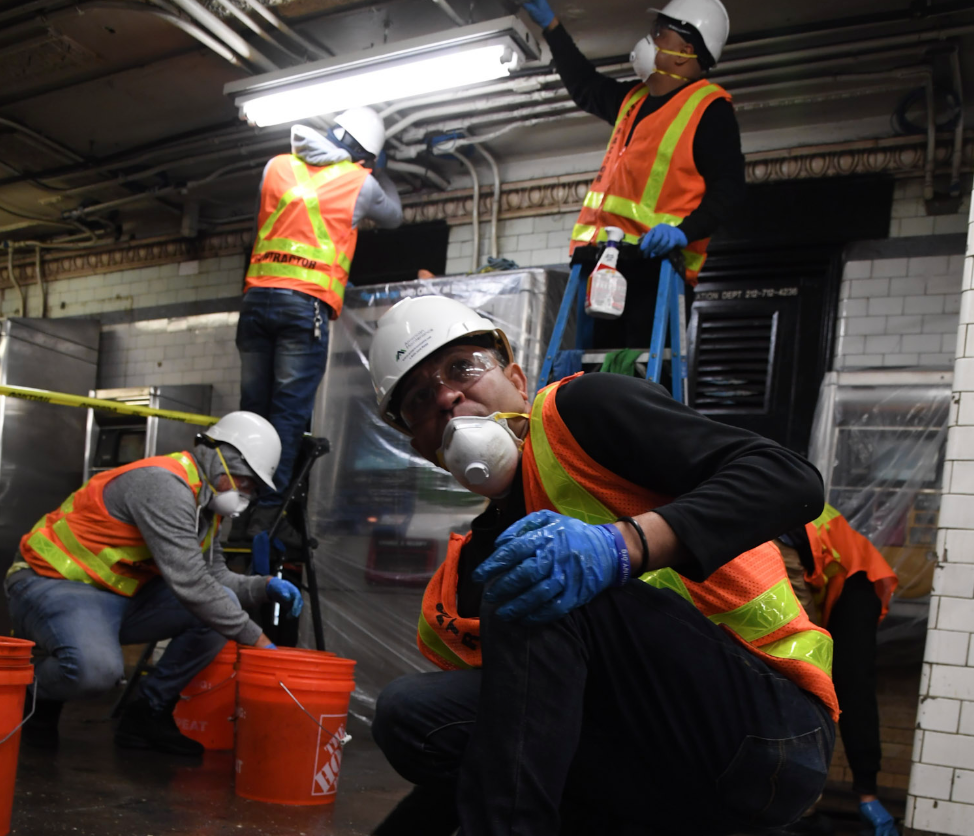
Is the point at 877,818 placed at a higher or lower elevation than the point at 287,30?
lower

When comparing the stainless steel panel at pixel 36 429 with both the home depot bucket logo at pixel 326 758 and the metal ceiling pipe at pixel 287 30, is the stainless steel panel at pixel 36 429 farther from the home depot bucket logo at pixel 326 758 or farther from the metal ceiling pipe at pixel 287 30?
the home depot bucket logo at pixel 326 758

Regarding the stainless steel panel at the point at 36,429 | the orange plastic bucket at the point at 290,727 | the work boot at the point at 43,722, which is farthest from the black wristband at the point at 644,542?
the stainless steel panel at the point at 36,429

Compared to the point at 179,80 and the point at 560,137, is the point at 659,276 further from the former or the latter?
the point at 179,80

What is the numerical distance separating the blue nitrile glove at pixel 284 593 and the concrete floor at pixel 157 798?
683mm

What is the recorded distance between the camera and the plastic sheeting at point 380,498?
533cm

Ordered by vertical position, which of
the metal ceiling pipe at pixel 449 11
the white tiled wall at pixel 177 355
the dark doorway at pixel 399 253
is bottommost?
the white tiled wall at pixel 177 355

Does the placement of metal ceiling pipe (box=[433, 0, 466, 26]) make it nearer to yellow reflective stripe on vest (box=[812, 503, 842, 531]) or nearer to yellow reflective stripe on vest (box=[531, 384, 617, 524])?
yellow reflective stripe on vest (box=[812, 503, 842, 531])

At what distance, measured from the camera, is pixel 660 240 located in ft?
12.5

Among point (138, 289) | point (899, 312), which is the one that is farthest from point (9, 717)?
point (138, 289)

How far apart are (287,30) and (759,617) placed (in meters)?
4.94

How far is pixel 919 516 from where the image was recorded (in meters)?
4.72

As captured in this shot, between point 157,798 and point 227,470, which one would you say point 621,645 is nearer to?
point 157,798

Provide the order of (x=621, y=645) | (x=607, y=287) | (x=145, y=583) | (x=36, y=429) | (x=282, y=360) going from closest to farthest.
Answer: (x=621, y=645)
(x=607, y=287)
(x=145, y=583)
(x=282, y=360)
(x=36, y=429)

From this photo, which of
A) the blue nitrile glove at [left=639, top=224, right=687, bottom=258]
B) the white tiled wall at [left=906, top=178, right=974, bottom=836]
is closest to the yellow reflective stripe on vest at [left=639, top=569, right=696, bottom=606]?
the white tiled wall at [left=906, top=178, right=974, bottom=836]
